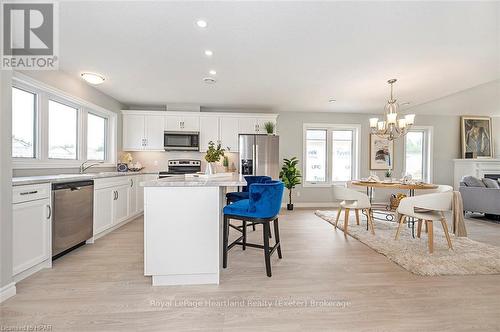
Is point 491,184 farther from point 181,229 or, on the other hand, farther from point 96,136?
point 96,136

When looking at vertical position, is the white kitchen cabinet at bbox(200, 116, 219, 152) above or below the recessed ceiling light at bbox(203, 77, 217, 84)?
below

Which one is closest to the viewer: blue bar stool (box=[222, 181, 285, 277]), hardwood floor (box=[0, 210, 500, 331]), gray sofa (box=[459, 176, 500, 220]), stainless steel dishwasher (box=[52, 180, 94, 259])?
hardwood floor (box=[0, 210, 500, 331])

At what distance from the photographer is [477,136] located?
20.4 ft

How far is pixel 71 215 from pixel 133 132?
9.31 ft

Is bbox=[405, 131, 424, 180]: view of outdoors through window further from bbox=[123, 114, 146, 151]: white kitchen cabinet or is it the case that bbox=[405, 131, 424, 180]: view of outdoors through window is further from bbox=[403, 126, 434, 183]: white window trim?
bbox=[123, 114, 146, 151]: white kitchen cabinet

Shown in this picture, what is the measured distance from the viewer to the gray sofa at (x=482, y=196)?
14.4 feet

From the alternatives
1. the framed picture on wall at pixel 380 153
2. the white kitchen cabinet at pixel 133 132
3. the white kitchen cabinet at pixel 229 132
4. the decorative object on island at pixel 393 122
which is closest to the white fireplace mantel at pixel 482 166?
the framed picture on wall at pixel 380 153

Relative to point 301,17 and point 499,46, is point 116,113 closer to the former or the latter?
point 301,17

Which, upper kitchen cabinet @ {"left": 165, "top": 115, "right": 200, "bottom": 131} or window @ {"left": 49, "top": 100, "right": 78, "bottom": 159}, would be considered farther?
upper kitchen cabinet @ {"left": 165, "top": 115, "right": 200, "bottom": 131}

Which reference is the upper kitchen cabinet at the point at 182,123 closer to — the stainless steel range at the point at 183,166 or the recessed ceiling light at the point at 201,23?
the stainless steel range at the point at 183,166

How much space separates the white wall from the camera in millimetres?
1757

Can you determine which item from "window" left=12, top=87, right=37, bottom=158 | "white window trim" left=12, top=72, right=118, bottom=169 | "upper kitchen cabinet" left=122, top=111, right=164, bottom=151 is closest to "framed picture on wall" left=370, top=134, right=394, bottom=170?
"upper kitchen cabinet" left=122, top=111, right=164, bottom=151

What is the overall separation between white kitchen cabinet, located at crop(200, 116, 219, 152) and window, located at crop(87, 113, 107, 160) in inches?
77.6

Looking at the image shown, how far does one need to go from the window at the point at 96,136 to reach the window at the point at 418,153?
7.42 meters
